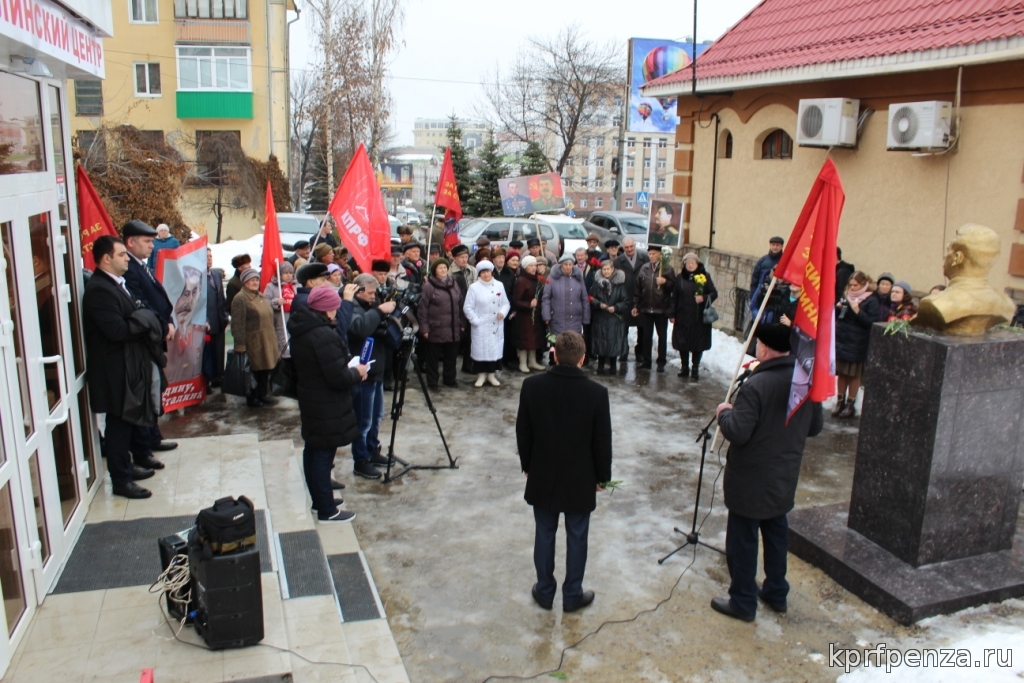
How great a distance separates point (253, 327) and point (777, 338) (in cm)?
595

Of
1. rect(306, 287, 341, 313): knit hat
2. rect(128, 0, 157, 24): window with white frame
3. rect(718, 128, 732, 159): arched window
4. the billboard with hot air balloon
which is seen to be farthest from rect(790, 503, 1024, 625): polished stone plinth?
rect(128, 0, 157, 24): window with white frame

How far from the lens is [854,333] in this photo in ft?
30.4

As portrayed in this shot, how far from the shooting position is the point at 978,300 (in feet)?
17.5

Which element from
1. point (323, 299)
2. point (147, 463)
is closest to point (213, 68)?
point (147, 463)

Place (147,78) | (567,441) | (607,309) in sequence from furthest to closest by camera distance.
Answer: (147,78) < (607,309) < (567,441)

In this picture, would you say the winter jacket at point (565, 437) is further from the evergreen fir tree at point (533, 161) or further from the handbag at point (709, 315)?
the evergreen fir tree at point (533, 161)

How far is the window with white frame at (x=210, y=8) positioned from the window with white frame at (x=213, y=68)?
47.7 inches

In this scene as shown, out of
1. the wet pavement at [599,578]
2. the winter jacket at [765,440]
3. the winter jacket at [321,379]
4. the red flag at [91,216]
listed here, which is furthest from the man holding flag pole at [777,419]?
the red flag at [91,216]

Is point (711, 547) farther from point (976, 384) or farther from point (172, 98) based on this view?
point (172, 98)

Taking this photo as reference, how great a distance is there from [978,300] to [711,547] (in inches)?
97.4

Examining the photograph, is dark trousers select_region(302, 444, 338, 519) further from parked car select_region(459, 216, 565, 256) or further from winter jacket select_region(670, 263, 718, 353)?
parked car select_region(459, 216, 565, 256)

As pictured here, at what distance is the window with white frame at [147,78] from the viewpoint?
3331 cm

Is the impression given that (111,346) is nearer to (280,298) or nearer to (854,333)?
(280,298)

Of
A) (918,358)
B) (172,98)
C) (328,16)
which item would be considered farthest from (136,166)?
(918,358)
